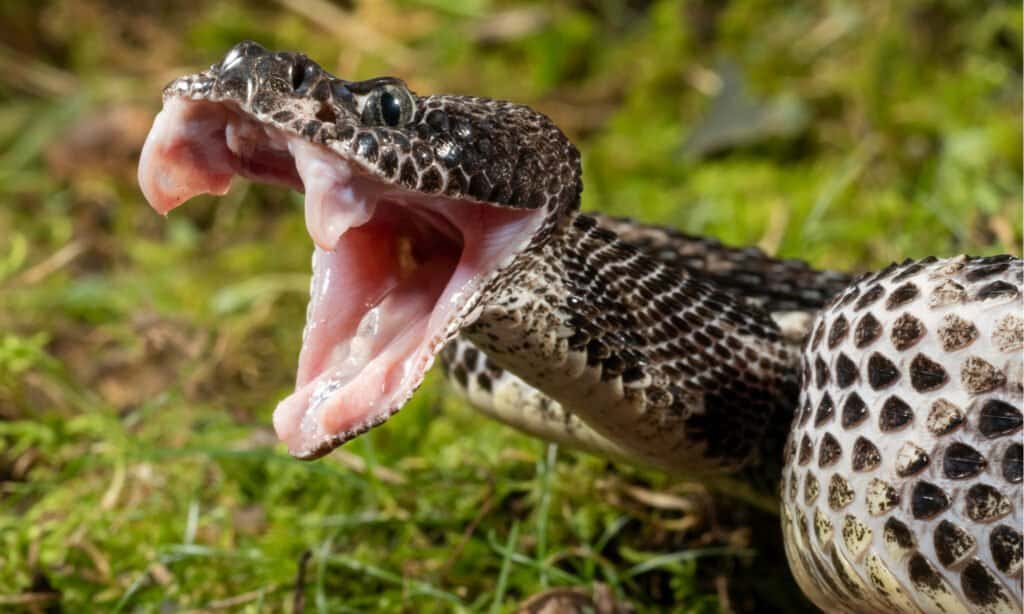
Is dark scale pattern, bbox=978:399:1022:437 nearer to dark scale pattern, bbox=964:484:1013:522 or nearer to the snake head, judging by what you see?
dark scale pattern, bbox=964:484:1013:522

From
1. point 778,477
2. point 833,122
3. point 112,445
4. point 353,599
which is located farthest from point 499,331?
point 833,122

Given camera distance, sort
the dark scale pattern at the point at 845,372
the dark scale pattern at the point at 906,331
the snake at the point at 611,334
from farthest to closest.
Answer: the dark scale pattern at the point at 845,372 < the dark scale pattern at the point at 906,331 < the snake at the point at 611,334

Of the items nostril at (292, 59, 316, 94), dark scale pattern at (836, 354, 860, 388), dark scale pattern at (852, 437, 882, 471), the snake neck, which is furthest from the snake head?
dark scale pattern at (852, 437, 882, 471)

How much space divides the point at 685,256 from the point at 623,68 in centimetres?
401

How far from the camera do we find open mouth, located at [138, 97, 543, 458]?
6.43 feet

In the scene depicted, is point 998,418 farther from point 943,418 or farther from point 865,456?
point 865,456

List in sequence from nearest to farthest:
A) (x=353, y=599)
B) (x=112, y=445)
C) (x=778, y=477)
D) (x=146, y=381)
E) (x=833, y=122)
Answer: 1. (x=778, y=477)
2. (x=353, y=599)
3. (x=112, y=445)
4. (x=146, y=381)
5. (x=833, y=122)

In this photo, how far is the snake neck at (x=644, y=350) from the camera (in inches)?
86.5

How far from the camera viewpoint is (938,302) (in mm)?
1926

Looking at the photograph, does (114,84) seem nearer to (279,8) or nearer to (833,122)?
(279,8)

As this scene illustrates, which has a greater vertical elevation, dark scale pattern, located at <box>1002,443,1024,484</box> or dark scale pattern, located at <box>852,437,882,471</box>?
dark scale pattern, located at <box>1002,443,1024,484</box>

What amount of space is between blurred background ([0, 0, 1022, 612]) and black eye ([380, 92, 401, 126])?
1204 millimetres

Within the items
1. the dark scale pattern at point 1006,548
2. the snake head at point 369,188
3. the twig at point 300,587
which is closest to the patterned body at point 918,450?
the dark scale pattern at point 1006,548

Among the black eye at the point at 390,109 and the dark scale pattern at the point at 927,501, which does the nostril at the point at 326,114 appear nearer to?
the black eye at the point at 390,109
